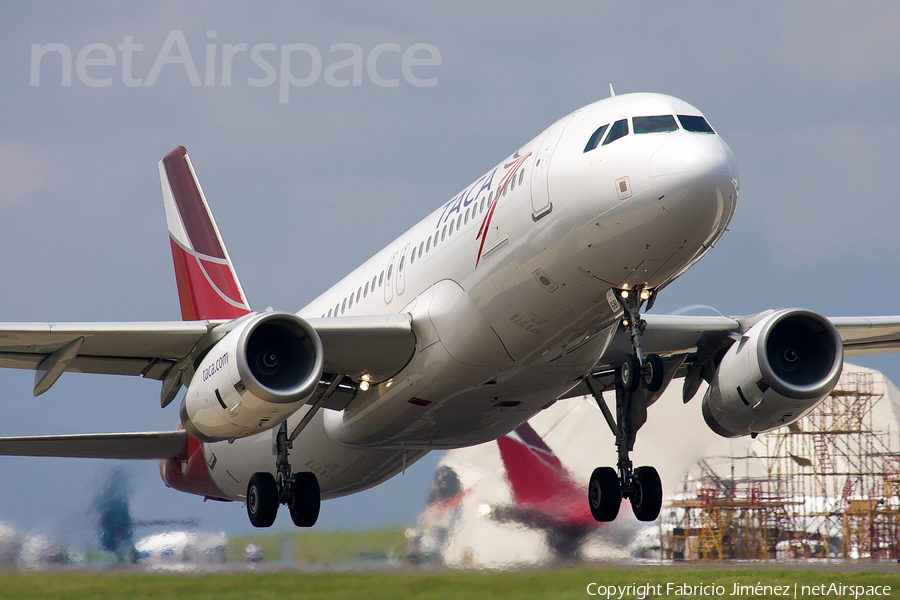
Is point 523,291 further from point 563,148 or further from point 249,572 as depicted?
point 249,572

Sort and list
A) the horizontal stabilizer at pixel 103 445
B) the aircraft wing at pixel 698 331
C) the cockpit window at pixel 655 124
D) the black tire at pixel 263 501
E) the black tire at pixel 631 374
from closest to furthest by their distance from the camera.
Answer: the cockpit window at pixel 655 124 → the black tire at pixel 631 374 → the black tire at pixel 263 501 → the aircraft wing at pixel 698 331 → the horizontal stabilizer at pixel 103 445

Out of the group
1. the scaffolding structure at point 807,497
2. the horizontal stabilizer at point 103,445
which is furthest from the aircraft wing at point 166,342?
the scaffolding structure at point 807,497

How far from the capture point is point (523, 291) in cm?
1391

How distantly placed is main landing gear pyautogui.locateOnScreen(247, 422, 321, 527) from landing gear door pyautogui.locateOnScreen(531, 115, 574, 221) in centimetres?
651

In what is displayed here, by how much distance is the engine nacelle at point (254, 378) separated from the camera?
14164mm

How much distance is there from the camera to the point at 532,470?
23812 mm

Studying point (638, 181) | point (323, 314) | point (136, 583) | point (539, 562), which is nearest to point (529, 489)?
A: point (539, 562)

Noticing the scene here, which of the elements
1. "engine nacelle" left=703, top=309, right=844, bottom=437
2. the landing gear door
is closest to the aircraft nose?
the landing gear door

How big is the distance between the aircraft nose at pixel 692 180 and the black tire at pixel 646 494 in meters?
6.25

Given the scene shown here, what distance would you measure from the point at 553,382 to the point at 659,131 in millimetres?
4681

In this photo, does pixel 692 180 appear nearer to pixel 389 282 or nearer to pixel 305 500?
pixel 389 282
